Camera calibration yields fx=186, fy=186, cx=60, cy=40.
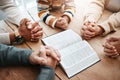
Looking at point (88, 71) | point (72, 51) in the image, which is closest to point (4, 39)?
point (72, 51)

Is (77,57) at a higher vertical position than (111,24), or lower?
lower

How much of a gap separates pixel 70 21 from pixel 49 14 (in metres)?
0.15

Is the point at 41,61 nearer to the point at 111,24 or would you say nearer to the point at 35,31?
the point at 35,31

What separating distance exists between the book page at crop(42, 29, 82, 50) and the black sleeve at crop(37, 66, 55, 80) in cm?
17

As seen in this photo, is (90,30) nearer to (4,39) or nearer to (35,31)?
(35,31)

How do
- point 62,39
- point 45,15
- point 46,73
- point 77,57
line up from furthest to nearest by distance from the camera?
point 45,15 < point 62,39 < point 77,57 < point 46,73

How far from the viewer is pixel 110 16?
3.99 ft

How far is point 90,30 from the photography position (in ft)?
3.59

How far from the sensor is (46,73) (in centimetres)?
83

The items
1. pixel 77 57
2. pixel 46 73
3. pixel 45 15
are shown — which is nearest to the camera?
pixel 46 73

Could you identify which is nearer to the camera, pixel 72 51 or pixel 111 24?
pixel 72 51

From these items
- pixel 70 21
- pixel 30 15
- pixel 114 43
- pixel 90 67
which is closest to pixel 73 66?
pixel 90 67

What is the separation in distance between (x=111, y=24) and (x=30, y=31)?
0.49 m

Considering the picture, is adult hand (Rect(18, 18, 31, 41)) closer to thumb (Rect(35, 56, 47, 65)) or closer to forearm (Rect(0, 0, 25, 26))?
forearm (Rect(0, 0, 25, 26))
